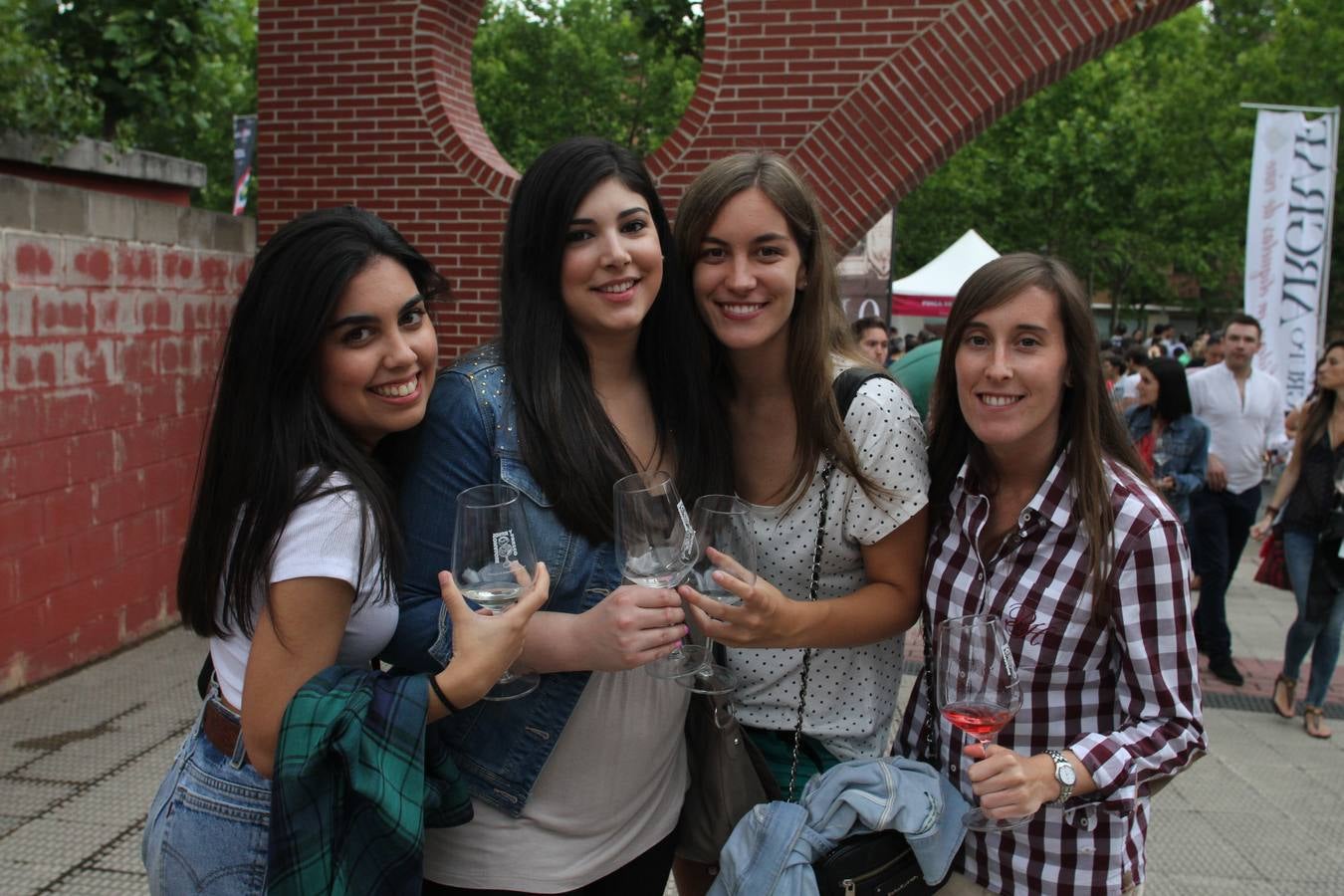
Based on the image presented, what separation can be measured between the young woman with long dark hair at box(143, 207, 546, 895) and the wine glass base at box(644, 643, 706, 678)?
0.37m

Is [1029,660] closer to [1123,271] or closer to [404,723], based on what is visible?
[404,723]

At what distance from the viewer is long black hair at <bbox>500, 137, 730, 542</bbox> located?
1.95 meters

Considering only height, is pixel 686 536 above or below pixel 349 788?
above

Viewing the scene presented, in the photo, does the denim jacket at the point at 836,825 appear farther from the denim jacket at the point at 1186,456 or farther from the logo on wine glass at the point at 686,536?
the denim jacket at the point at 1186,456

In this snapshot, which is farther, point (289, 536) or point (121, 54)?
point (121, 54)

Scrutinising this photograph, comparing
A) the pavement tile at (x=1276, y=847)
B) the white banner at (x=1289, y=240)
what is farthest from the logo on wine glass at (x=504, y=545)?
the white banner at (x=1289, y=240)

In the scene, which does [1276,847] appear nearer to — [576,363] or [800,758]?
[800,758]

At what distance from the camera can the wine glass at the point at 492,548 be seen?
1.71 m

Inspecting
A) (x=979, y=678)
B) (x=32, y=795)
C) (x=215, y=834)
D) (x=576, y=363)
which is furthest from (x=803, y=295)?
(x=32, y=795)

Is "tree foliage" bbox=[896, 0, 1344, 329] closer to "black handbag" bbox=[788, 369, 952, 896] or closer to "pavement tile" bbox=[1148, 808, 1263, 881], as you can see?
"pavement tile" bbox=[1148, 808, 1263, 881]

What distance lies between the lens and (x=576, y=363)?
2080mm

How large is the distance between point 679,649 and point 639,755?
0.74 feet

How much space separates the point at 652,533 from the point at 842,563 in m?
0.56

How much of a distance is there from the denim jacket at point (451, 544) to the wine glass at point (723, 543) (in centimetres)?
19
